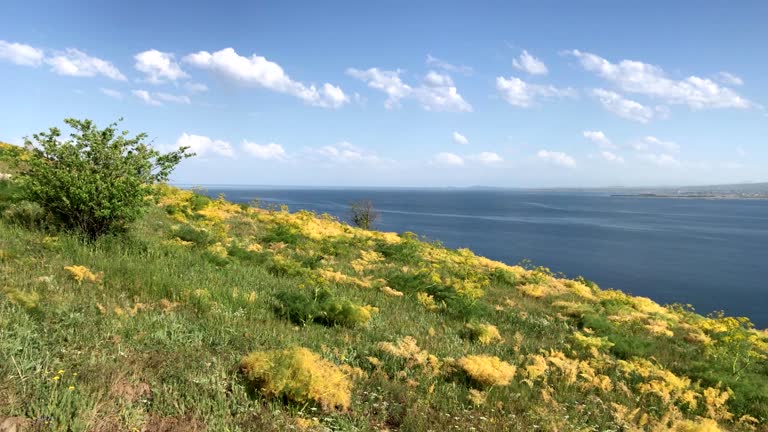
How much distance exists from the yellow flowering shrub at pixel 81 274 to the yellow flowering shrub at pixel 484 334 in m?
6.73

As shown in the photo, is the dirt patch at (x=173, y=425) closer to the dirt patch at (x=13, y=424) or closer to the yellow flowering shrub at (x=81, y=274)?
the dirt patch at (x=13, y=424)

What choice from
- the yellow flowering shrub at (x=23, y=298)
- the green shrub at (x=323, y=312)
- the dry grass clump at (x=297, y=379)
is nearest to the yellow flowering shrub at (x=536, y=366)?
the green shrub at (x=323, y=312)

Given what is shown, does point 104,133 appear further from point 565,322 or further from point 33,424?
point 565,322

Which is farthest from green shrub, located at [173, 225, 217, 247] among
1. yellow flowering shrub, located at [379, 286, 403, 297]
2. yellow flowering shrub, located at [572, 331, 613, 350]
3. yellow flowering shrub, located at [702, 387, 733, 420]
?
yellow flowering shrub, located at [702, 387, 733, 420]

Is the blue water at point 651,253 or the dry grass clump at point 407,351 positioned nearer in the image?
the dry grass clump at point 407,351

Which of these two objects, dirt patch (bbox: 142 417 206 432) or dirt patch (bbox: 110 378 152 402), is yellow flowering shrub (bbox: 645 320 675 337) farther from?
dirt patch (bbox: 110 378 152 402)

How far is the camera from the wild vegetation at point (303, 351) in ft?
13.3

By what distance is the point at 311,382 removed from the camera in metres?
4.44

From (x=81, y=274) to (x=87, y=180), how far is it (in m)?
3.76

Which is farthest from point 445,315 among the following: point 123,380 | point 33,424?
point 33,424

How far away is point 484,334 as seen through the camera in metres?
8.31

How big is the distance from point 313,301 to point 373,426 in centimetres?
394

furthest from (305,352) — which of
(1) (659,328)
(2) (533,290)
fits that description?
(2) (533,290)

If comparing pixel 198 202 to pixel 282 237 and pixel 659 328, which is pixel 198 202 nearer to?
pixel 282 237
